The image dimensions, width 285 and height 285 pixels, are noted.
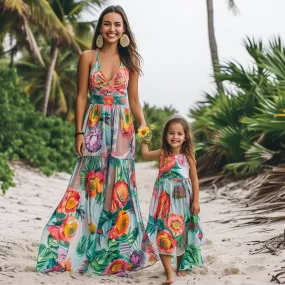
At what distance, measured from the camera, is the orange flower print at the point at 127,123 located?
4.25 m

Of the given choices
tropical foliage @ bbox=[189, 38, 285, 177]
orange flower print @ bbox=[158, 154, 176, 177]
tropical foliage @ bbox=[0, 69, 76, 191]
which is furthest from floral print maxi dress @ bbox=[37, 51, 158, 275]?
tropical foliage @ bbox=[0, 69, 76, 191]

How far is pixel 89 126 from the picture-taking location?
167 inches

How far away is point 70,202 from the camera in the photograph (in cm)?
421

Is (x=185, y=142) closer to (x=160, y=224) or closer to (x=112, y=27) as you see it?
(x=160, y=224)

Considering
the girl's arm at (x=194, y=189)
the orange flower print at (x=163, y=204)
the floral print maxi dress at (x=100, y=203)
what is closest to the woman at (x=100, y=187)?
the floral print maxi dress at (x=100, y=203)

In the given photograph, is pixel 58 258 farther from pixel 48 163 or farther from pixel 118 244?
pixel 48 163

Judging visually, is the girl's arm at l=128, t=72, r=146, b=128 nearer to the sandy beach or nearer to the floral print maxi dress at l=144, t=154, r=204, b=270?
the floral print maxi dress at l=144, t=154, r=204, b=270

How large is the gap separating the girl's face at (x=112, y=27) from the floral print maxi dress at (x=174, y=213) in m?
0.90

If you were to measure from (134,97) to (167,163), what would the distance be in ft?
1.98

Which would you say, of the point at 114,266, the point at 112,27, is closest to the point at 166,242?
the point at 114,266

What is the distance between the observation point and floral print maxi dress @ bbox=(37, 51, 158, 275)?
4.20 m

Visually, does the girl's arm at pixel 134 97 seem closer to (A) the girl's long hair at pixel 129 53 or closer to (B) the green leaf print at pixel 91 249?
(A) the girl's long hair at pixel 129 53

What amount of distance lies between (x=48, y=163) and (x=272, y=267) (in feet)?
34.7

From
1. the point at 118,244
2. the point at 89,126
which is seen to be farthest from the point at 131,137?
the point at 118,244
